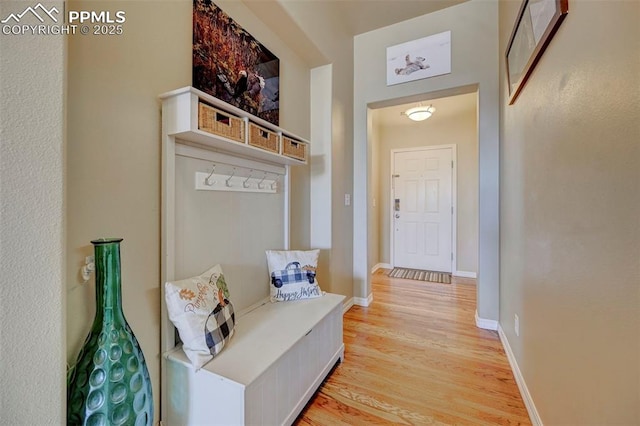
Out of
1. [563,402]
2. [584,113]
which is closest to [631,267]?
[584,113]

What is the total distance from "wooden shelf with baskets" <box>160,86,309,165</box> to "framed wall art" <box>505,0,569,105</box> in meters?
1.37

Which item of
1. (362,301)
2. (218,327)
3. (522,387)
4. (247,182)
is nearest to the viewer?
(218,327)

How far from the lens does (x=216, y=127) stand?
127 cm

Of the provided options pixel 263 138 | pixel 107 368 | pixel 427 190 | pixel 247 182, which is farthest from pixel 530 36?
pixel 427 190

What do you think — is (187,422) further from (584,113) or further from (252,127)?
(584,113)

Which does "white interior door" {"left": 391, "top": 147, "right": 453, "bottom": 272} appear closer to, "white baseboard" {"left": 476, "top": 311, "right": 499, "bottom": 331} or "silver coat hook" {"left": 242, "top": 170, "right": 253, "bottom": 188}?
"white baseboard" {"left": 476, "top": 311, "right": 499, "bottom": 331}

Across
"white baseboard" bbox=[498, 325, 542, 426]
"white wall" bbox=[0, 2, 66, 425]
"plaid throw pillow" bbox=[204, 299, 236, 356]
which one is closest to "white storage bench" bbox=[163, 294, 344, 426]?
"plaid throw pillow" bbox=[204, 299, 236, 356]

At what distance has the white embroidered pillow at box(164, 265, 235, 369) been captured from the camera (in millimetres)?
1129

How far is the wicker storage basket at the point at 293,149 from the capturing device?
1817mm

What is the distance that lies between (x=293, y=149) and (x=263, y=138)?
13.4 inches

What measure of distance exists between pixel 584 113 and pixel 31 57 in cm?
164

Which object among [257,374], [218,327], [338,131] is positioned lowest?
[257,374]

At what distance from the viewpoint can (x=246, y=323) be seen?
1526 millimetres

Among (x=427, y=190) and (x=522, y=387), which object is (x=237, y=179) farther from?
(x=427, y=190)
